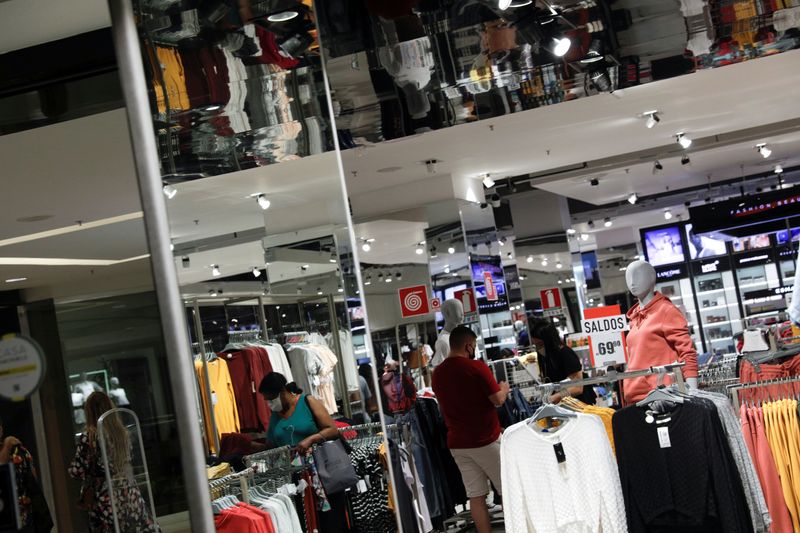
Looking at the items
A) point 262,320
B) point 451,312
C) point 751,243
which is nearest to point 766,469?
point 262,320

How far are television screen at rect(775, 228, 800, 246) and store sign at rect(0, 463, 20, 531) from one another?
61.1ft

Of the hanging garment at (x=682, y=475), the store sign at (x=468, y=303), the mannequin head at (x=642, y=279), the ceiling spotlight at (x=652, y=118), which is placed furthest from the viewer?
the store sign at (x=468, y=303)

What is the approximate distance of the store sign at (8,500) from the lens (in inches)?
110

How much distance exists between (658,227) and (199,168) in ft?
60.3

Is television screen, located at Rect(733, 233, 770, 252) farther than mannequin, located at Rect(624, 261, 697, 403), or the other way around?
television screen, located at Rect(733, 233, 770, 252)

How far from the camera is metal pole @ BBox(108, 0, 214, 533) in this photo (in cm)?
267

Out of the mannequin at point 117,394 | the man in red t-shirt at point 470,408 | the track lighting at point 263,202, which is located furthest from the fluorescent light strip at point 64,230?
the man in red t-shirt at point 470,408

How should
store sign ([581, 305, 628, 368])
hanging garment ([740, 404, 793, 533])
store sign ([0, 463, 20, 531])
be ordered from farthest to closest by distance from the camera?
1. store sign ([581, 305, 628, 368])
2. hanging garment ([740, 404, 793, 533])
3. store sign ([0, 463, 20, 531])

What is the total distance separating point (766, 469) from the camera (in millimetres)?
4715

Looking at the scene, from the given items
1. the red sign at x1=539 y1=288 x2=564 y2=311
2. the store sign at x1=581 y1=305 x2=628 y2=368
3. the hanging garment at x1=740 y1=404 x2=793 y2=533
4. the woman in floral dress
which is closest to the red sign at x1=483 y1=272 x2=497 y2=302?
the red sign at x1=539 y1=288 x2=564 y2=311

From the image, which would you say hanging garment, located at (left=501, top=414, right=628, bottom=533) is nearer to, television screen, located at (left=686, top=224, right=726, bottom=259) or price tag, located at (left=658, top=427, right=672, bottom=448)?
price tag, located at (left=658, top=427, right=672, bottom=448)

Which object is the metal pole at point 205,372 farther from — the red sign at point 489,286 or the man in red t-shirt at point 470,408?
the red sign at point 489,286

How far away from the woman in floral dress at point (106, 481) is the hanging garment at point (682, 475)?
208 centimetres

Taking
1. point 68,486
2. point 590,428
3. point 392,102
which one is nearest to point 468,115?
point 392,102
